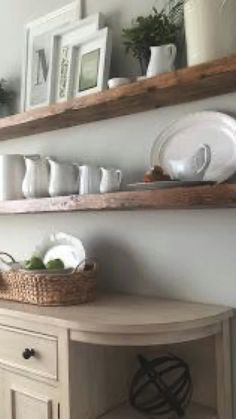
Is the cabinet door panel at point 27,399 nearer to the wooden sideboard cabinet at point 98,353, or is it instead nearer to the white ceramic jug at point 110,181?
the wooden sideboard cabinet at point 98,353

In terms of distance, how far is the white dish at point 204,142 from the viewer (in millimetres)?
1508

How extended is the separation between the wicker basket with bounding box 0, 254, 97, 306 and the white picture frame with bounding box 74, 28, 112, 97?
0.68 meters

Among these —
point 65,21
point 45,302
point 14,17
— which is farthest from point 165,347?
point 14,17

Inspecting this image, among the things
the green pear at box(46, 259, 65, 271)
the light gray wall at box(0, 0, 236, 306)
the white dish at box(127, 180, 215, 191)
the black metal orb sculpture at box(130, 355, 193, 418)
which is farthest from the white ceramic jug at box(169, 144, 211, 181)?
the black metal orb sculpture at box(130, 355, 193, 418)

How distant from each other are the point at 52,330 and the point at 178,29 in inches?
42.9

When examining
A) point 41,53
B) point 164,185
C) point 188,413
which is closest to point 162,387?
point 188,413

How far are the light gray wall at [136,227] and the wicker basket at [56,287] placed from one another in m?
0.18

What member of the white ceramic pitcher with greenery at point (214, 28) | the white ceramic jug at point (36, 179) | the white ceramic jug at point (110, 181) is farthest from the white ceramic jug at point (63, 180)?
the white ceramic pitcher with greenery at point (214, 28)

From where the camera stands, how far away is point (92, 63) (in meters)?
1.83

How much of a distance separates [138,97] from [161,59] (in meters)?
0.14

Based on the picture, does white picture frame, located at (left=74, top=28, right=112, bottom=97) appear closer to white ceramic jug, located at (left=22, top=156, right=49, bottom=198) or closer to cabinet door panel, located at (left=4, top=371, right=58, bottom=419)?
white ceramic jug, located at (left=22, top=156, right=49, bottom=198)

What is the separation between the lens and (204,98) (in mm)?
1591

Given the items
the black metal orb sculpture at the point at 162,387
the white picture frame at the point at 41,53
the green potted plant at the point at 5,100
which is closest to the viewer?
the black metal orb sculpture at the point at 162,387

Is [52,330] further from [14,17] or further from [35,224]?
[14,17]
